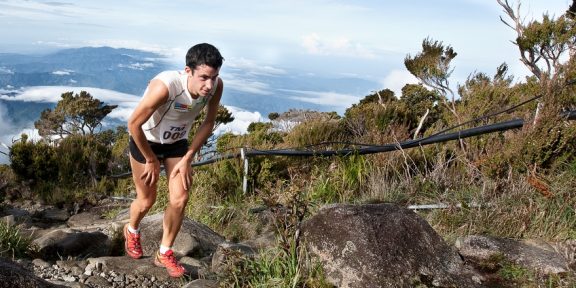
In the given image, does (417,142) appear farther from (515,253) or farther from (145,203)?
(145,203)

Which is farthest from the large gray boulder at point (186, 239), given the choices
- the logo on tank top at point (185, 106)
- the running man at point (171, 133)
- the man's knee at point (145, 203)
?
the logo on tank top at point (185, 106)

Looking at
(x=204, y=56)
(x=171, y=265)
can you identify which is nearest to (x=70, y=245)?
(x=171, y=265)

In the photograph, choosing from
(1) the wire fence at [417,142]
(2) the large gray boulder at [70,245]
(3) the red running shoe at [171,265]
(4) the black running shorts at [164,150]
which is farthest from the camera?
(1) the wire fence at [417,142]

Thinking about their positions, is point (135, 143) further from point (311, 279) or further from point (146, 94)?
point (311, 279)

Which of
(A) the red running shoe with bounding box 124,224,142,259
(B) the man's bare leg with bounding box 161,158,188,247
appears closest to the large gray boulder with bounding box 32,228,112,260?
(A) the red running shoe with bounding box 124,224,142,259

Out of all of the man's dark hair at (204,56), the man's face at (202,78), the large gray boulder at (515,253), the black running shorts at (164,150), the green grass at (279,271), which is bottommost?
the green grass at (279,271)

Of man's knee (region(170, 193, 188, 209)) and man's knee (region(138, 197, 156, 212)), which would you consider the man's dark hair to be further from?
man's knee (region(138, 197, 156, 212))

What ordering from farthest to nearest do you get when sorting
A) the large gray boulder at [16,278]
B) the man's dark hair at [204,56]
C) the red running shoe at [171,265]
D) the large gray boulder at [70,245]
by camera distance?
the large gray boulder at [70,245] → the red running shoe at [171,265] → the man's dark hair at [204,56] → the large gray boulder at [16,278]

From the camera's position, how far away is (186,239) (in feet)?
17.9

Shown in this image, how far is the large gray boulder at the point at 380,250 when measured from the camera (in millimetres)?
3641

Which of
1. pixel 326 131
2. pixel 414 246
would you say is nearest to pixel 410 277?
pixel 414 246

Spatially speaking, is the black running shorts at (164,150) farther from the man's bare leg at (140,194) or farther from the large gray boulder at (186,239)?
the large gray boulder at (186,239)

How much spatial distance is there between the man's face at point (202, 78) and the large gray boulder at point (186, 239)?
5.59ft

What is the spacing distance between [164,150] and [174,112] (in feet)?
1.49
